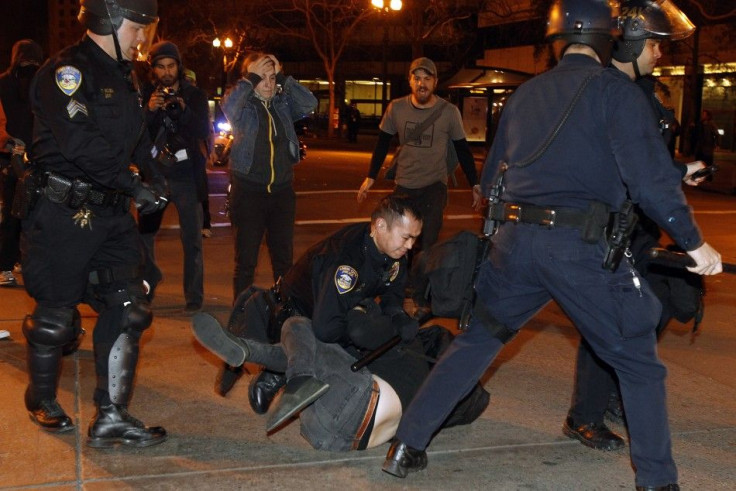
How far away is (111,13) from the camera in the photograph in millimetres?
4051

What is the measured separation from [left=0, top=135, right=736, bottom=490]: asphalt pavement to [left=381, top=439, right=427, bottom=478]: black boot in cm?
5

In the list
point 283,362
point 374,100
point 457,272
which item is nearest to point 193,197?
point 283,362

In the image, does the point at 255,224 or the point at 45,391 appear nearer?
the point at 45,391

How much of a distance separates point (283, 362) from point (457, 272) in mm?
1171

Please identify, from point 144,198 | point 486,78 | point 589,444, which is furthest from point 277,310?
point 486,78

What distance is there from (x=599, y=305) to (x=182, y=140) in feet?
13.4

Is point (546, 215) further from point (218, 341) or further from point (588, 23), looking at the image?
point (218, 341)

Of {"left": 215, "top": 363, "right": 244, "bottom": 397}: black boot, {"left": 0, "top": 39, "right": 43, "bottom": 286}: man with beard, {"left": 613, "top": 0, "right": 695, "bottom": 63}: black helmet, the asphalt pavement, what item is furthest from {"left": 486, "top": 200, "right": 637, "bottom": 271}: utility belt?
{"left": 0, "top": 39, "right": 43, "bottom": 286}: man with beard

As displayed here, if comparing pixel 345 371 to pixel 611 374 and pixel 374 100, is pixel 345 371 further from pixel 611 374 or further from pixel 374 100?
pixel 374 100

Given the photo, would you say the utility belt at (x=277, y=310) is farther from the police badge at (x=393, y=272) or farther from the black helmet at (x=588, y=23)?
the black helmet at (x=588, y=23)

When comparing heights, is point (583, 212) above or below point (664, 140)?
below

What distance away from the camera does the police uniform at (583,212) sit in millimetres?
3386

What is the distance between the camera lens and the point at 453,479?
3.95 meters

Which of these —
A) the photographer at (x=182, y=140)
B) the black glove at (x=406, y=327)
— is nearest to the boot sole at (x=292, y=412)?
the black glove at (x=406, y=327)
